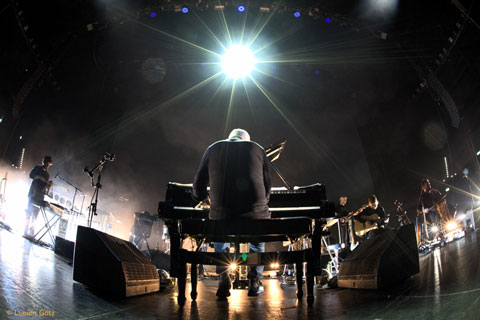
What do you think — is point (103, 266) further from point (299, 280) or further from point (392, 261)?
point (392, 261)

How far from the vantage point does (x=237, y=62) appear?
970 centimetres

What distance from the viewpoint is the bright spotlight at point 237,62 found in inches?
368

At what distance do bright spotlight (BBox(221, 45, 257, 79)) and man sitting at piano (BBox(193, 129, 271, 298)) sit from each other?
749 centimetres

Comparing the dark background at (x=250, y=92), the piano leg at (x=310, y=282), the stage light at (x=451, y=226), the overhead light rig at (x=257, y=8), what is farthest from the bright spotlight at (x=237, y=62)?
the piano leg at (x=310, y=282)

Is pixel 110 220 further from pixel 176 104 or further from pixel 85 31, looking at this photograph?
pixel 85 31

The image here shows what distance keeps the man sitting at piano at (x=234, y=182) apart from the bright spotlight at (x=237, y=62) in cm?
749

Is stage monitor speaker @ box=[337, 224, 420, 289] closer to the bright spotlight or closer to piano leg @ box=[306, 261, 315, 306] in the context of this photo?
piano leg @ box=[306, 261, 315, 306]

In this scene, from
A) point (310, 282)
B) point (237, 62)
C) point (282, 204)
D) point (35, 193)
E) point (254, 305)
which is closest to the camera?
point (310, 282)

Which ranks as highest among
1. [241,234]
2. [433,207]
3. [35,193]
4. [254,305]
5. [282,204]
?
[35,193]

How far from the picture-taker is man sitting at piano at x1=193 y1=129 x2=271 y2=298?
249 cm

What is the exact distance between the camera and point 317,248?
2.26m

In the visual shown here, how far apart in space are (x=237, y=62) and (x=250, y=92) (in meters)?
1.38

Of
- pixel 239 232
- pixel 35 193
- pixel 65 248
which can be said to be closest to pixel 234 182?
pixel 239 232

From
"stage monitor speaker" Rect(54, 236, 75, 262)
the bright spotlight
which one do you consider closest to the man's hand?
"stage monitor speaker" Rect(54, 236, 75, 262)
